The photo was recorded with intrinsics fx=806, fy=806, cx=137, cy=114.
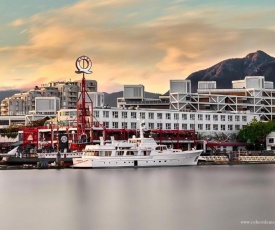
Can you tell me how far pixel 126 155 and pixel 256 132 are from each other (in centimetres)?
4584

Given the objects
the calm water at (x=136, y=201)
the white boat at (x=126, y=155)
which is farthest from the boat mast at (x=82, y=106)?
the calm water at (x=136, y=201)

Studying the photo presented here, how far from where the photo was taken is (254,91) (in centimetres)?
17100

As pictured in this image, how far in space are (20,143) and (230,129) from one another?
134ft

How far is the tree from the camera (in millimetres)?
145875

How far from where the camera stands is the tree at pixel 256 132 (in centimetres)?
14588

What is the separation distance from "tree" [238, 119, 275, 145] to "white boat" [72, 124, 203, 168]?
1568 inches

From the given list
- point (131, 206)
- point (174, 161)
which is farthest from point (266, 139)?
point (131, 206)

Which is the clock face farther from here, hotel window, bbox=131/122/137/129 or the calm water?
the calm water

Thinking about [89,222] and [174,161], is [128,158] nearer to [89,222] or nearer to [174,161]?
[174,161]

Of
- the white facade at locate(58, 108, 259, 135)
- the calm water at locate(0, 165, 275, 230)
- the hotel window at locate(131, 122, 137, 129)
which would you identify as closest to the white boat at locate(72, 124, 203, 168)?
the calm water at locate(0, 165, 275, 230)

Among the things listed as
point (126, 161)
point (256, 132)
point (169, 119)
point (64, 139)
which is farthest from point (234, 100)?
point (126, 161)

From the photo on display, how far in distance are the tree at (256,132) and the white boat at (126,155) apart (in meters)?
39.8

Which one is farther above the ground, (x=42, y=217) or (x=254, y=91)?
(x=254, y=91)

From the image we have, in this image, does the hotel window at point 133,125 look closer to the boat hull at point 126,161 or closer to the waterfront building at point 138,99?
the waterfront building at point 138,99
